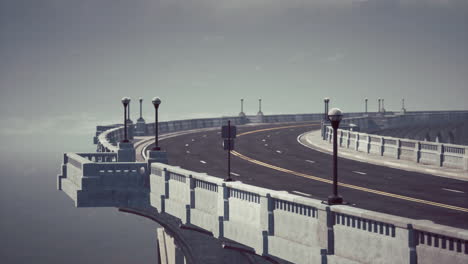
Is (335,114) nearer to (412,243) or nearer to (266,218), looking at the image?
(266,218)

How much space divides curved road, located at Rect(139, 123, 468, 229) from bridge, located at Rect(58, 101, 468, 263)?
0.05 metres

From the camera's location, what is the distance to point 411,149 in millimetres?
42188

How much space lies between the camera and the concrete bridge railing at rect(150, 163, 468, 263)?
1527 cm

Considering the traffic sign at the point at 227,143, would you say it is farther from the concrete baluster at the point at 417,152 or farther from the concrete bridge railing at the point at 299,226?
the concrete baluster at the point at 417,152

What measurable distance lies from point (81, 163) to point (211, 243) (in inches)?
368

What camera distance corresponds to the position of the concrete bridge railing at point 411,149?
3819 cm

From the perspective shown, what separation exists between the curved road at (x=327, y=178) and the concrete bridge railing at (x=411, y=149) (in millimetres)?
2700

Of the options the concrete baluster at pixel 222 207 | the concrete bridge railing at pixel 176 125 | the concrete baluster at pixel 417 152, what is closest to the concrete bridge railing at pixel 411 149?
the concrete baluster at pixel 417 152

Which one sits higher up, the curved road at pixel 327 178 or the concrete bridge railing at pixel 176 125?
the concrete bridge railing at pixel 176 125

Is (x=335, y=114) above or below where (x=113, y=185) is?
above

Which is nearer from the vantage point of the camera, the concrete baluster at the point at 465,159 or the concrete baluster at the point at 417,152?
the concrete baluster at the point at 465,159

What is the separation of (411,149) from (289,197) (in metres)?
24.3

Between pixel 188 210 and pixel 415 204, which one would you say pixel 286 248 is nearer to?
pixel 188 210

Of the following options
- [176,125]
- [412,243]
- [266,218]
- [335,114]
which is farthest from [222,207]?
[176,125]
